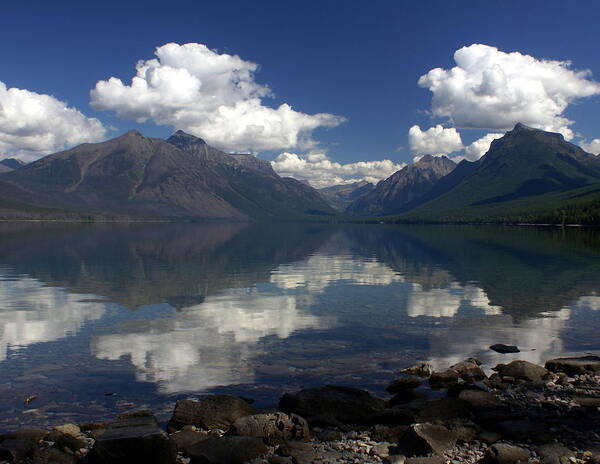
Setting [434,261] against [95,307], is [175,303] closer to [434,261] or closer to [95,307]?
[95,307]

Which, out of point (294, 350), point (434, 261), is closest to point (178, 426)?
point (294, 350)

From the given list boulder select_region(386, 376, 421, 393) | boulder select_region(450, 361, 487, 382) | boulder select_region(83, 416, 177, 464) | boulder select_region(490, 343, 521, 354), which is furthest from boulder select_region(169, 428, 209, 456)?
boulder select_region(490, 343, 521, 354)

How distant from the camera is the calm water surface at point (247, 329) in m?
24.9

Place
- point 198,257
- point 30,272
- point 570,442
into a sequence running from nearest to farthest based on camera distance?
1. point 570,442
2. point 30,272
3. point 198,257

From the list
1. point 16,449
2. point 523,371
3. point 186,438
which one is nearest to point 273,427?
point 186,438

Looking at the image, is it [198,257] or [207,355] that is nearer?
[207,355]

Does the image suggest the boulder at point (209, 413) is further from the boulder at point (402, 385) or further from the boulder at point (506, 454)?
the boulder at point (506, 454)

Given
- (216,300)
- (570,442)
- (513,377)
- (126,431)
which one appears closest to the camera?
(126,431)

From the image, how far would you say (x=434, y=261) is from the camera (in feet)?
315

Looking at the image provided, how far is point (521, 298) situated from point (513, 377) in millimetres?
29878

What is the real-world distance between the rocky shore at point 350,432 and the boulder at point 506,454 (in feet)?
0.12

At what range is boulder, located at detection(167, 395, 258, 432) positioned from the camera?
19.3 meters

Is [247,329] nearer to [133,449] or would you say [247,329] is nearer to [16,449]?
[16,449]

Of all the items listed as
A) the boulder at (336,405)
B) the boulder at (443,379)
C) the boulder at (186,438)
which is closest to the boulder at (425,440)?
the boulder at (336,405)
